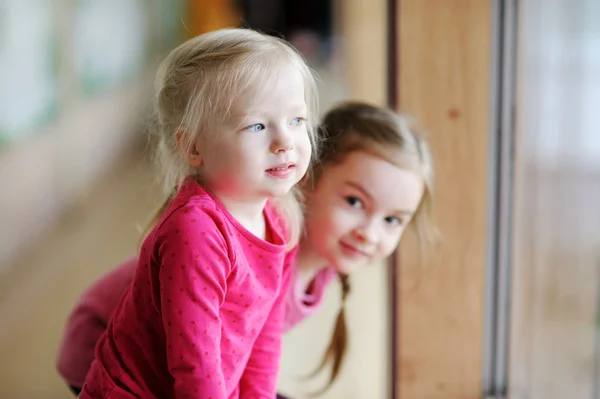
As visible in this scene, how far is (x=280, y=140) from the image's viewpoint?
92 cm

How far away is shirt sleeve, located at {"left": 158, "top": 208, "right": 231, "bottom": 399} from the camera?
0.89 m

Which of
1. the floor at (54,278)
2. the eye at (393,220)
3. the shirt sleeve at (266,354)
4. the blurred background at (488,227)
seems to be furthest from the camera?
the floor at (54,278)

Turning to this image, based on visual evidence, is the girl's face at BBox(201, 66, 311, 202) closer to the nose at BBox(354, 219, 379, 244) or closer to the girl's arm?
the nose at BBox(354, 219, 379, 244)

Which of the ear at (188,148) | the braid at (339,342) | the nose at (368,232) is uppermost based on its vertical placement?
the ear at (188,148)

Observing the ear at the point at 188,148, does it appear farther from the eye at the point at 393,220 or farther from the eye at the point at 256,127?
the eye at the point at 393,220

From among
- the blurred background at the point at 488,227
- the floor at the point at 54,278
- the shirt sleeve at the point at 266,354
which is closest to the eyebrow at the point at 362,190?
the shirt sleeve at the point at 266,354

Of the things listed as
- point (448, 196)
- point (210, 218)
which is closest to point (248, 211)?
point (210, 218)

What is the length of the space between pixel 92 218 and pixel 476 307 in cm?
249

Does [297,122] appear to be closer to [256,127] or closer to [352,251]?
[256,127]

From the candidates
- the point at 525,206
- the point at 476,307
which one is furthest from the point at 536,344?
the point at 525,206

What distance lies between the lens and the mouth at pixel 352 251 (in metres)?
1.21

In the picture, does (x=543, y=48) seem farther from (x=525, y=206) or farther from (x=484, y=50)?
(x=525, y=206)

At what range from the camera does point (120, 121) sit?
4578 mm

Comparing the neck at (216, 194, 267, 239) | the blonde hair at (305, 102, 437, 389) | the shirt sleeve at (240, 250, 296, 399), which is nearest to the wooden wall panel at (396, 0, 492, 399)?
the blonde hair at (305, 102, 437, 389)
